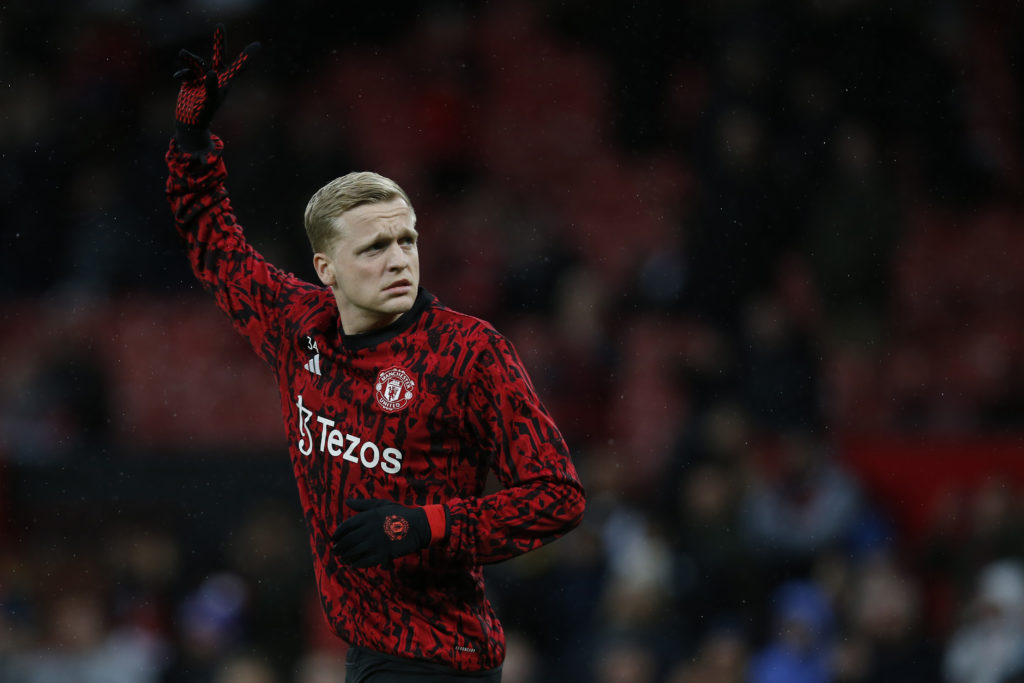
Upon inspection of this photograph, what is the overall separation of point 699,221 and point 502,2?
4477 millimetres

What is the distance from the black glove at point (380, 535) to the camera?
3.37 m

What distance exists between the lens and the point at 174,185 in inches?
167

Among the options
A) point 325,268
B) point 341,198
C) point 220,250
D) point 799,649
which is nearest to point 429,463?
point 325,268

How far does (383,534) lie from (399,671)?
459 mm

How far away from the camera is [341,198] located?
A: 3707 mm

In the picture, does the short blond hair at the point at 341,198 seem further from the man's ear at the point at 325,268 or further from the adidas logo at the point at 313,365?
the adidas logo at the point at 313,365

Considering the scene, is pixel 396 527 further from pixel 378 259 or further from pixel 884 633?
pixel 884 633

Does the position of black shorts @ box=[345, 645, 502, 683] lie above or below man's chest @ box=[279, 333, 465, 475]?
below

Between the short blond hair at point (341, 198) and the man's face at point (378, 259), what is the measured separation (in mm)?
16

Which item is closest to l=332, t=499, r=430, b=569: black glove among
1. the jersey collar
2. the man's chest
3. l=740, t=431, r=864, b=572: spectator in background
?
the man's chest

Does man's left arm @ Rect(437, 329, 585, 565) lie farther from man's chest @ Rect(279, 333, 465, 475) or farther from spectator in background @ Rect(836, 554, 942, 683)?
spectator in background @ Rect(836, 554, 942, 683)

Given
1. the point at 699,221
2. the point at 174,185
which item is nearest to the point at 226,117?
the point at 699,221

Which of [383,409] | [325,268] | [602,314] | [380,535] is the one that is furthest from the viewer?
[602,314]

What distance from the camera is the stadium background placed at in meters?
8.12
